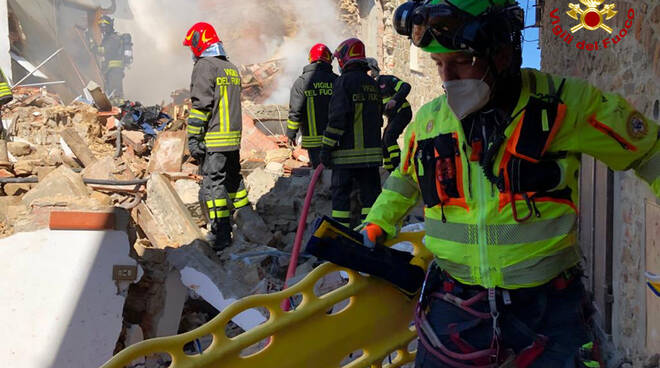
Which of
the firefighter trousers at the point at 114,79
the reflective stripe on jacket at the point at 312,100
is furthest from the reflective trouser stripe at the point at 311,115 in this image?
the firefighter trousers at the point at 114,79

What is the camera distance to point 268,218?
7637 mm

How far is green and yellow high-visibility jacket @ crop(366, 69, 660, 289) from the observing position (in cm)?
175

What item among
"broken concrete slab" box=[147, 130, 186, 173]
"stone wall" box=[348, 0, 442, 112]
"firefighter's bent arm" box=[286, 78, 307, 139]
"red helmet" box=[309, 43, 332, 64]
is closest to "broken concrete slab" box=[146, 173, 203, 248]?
"firefighter's bent arm" box=[286, 78, 307, 139]

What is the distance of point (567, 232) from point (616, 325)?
8.15 ft

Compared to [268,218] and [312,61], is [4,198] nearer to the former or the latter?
[268,218]

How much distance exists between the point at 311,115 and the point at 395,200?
5.03 metres

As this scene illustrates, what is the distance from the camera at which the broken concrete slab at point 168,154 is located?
9.73 metres

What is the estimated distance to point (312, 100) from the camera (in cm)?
710

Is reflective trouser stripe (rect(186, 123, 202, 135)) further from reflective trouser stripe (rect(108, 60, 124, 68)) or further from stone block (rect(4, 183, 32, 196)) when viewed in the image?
reflective trouser stripe (rect(108, 60, 124, 68))

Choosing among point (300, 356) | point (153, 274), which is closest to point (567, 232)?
point (300, 356)

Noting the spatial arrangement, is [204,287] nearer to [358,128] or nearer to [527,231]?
[358,128]

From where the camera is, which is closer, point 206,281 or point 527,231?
point 527,231

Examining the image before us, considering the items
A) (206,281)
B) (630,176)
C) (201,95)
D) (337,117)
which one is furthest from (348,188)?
(630,176)

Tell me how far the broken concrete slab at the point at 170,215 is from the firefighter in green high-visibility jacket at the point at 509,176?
4.89 m
